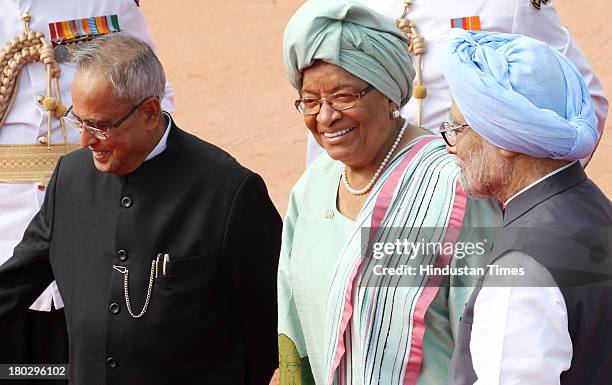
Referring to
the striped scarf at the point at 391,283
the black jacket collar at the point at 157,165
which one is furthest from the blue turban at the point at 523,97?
the black jacket collar at the point at 157,165

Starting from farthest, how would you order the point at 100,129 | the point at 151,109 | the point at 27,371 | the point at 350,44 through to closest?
the point at 27,371, the point at 151,109, the point at 100,129, the point at 350,44

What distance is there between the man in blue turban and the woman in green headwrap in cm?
40

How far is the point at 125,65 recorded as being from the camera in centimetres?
434

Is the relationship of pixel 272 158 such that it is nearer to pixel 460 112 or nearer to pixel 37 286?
pixel 37 286

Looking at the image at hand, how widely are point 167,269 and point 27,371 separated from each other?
1.27 meters

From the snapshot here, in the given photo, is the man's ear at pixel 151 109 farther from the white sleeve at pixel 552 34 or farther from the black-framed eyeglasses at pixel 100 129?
the white sleeve at pixel 552 34

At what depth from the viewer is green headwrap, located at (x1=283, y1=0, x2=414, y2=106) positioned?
12.6 ft

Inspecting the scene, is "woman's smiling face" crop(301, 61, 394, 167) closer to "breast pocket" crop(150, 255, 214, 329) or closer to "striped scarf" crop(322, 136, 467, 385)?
"striped scarf" crop(322, 136, 467, 385)

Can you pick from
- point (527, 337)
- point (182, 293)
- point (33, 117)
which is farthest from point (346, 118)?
point (33, 117)

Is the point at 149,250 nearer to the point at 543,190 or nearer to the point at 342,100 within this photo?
the point at 342,100

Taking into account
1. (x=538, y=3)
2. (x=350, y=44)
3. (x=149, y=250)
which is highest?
(x=350, y=44)

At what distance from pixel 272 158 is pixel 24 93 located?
5391mm

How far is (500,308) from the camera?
2953 mm

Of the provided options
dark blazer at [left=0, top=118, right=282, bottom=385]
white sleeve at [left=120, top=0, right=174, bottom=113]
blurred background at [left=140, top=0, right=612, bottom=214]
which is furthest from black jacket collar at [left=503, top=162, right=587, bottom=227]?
blurred background at [left=140, top=0, right=612, bottom=214]
